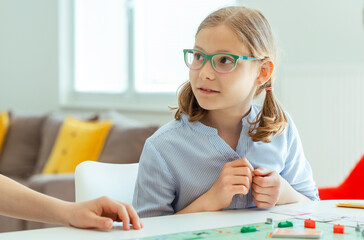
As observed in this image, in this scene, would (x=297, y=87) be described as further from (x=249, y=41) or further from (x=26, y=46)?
(x=26, y=46)

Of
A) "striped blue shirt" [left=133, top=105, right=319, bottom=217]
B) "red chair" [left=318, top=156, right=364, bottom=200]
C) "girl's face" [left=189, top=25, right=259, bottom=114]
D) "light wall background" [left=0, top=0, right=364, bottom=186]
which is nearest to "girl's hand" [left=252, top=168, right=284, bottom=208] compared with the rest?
"striped blue shirt" [left=133, top=105, right=319, bottom=217]

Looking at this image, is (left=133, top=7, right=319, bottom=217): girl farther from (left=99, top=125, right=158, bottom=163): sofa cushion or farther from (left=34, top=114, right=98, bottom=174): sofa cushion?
(left=34, top=114, right=98, bottom=174): sofa cushion

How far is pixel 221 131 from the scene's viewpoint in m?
1.57

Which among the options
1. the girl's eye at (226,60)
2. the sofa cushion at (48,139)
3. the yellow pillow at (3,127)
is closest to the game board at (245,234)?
the girl's eye at (226,60)

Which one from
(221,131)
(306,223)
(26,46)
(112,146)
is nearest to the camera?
(306,223)

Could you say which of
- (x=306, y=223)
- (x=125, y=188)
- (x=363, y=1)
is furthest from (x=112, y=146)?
(x=306, y=223)

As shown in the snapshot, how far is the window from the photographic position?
427cm

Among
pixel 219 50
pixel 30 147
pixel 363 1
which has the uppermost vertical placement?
pixel 363 1

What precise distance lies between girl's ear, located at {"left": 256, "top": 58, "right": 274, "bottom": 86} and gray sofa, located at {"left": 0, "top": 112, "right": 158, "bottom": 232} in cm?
172

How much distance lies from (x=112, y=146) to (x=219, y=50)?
82.7 inches

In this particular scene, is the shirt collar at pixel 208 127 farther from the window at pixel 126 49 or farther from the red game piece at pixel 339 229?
the window at pixel 126 49

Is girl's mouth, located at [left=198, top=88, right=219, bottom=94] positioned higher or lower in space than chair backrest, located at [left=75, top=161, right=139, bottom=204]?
higher

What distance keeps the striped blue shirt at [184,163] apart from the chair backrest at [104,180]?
55 mm

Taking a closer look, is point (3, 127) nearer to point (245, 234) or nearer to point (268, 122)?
point (268, 122)
